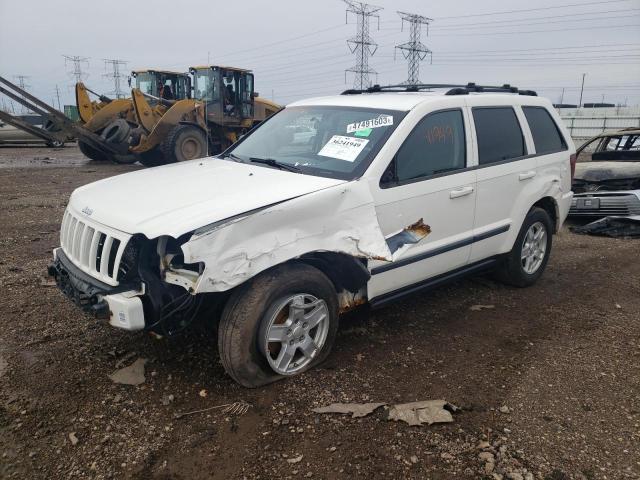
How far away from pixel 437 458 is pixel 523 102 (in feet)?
11.5

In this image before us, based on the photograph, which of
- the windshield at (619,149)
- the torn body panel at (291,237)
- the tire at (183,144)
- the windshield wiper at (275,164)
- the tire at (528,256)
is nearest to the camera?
the torn body panel at (291,237)

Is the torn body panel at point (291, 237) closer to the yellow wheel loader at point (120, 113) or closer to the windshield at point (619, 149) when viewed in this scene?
the windshield at point (619, 149)

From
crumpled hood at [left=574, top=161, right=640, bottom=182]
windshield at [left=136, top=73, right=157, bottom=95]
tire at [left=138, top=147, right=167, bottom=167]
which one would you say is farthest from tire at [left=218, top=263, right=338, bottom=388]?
windshield at [left=136, top=73, right=157, bottom=95]

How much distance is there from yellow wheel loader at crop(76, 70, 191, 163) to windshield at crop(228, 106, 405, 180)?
1059 centimetres

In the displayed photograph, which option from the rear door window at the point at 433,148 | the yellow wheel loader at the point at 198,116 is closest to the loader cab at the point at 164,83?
the yellow wheel loader at the point at 198,116

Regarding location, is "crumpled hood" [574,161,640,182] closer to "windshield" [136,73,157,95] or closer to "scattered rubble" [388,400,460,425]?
"scattered rubble" [388,400,460,425]

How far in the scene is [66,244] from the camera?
11.2 feet

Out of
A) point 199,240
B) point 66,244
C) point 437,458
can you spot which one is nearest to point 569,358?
point 437,458

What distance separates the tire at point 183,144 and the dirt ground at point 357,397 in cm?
934

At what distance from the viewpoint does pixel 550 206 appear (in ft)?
16.7

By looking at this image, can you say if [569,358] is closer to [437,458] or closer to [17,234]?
[437,458]

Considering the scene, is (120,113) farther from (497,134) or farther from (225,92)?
(497,134)

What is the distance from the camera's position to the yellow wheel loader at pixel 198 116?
13.6 metres

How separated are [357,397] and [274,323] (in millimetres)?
674
